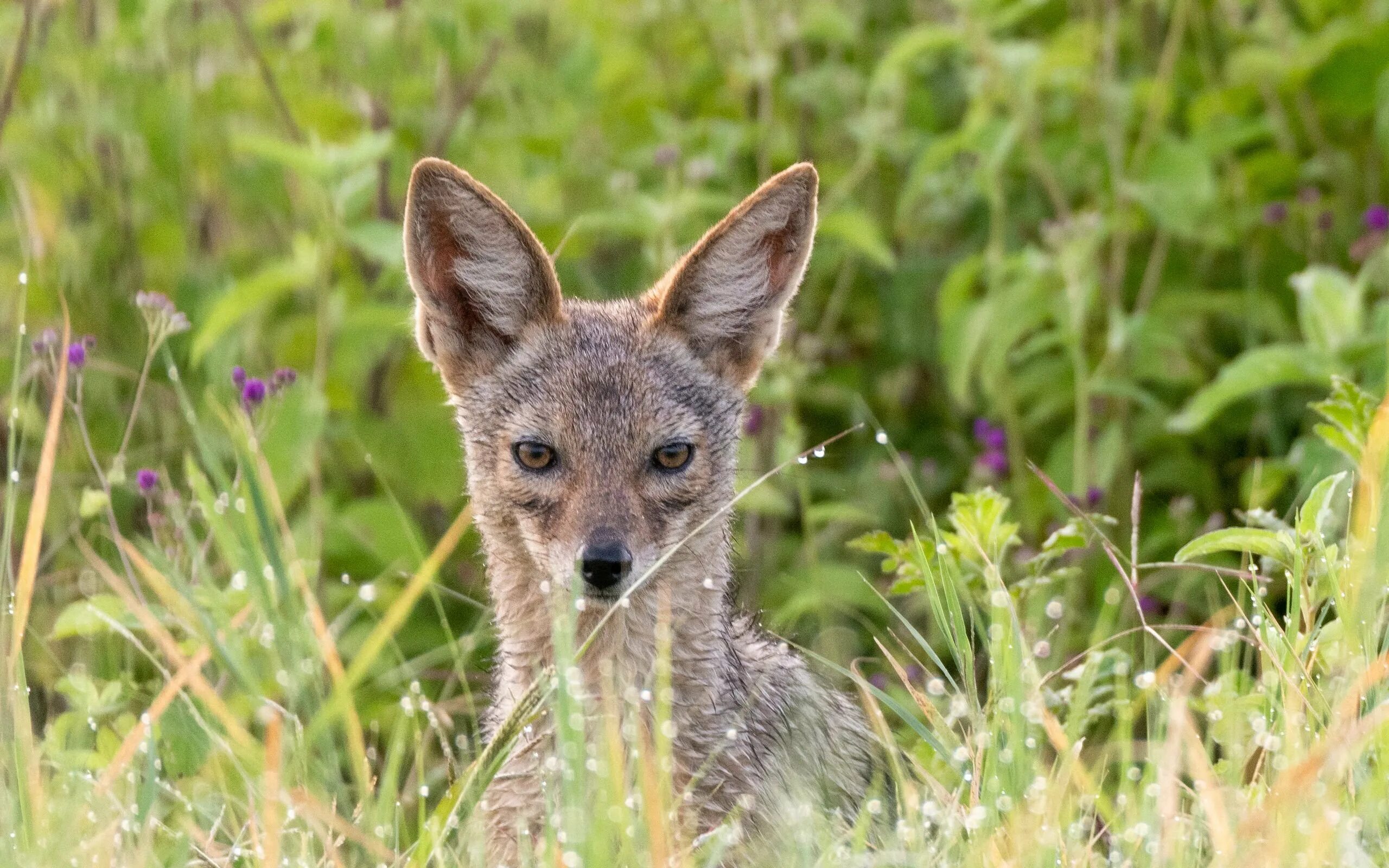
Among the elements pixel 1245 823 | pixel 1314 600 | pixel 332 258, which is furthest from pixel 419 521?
pixel 1245 823

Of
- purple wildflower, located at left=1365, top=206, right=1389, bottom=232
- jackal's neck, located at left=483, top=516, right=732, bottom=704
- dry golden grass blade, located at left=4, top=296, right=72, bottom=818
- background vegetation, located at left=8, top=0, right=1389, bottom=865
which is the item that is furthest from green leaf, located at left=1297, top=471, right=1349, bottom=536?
purple wildflower, located at left=1365, top=206, right=1389, bottom=232

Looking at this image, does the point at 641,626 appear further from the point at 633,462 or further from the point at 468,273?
the point at 468,273

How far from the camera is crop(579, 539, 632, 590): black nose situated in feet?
12.1

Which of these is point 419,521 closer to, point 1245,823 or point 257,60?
point 257,60

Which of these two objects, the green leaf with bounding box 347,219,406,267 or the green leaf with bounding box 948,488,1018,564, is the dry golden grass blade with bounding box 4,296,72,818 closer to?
the green leaf with bounding box 347,219,406,267

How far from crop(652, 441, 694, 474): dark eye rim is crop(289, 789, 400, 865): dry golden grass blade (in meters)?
1.27

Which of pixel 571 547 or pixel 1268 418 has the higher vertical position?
pixel 571 547

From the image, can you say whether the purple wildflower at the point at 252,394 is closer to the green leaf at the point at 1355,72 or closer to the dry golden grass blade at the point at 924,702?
the dry golden grass blade at the point at 924,702

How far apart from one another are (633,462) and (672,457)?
0.37 feet

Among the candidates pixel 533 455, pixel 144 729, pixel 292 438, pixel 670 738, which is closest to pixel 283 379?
pixel 292 438

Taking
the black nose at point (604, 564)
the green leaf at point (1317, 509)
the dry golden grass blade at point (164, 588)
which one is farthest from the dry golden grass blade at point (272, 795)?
the green leaf at point (1317, 509)

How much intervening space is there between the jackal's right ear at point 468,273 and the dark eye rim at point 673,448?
1.60 feet

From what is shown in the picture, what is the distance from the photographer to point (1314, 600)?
132 inches

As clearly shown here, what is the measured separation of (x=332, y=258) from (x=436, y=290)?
1.29 metres
